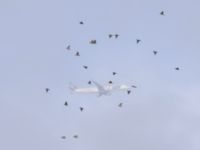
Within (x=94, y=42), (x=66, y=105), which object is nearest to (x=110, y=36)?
(x=94, y=42)

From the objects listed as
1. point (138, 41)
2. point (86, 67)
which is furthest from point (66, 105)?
point (138, 41)

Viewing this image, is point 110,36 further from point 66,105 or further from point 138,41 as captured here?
point 66,105

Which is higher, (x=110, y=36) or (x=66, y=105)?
(x=110, y=36)

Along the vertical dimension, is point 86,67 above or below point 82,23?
below

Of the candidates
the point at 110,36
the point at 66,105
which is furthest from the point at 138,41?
the point at 66,105

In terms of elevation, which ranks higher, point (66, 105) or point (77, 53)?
point (77, 53)

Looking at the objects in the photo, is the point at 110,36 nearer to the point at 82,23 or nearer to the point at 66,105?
the point at 82,23
